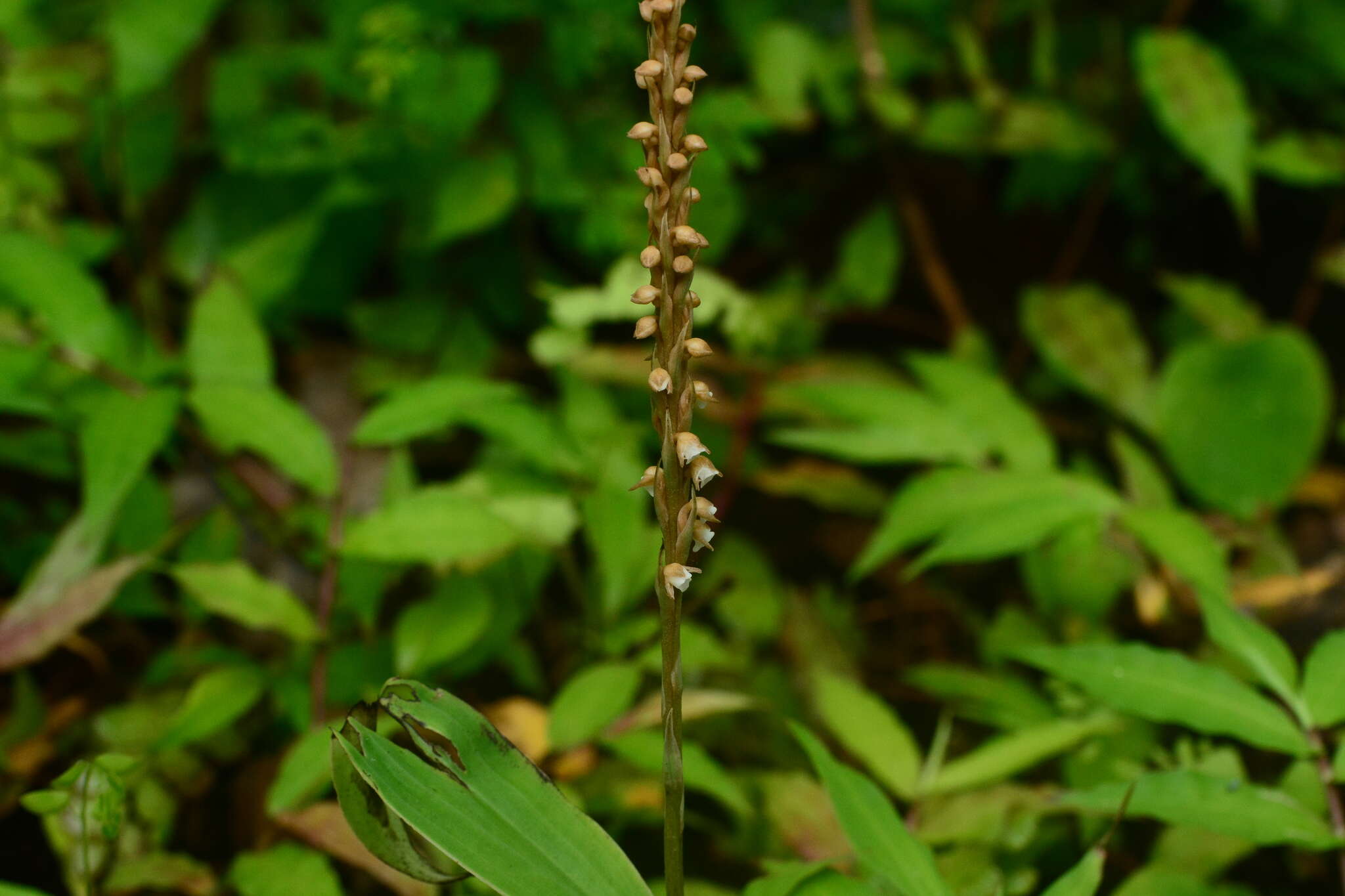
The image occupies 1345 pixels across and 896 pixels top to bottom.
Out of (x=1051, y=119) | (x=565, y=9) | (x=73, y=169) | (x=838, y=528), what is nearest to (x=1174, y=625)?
(x=838, y=528)

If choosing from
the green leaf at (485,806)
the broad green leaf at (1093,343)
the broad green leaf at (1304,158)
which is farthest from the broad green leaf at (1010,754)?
the broad green leaf at (1304,158)

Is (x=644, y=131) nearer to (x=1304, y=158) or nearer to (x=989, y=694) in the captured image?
(x=989, y=694)

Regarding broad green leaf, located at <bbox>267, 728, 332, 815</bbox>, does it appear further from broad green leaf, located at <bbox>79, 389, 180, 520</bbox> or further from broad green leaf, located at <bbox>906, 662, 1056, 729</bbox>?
broad green leaf, located at <bbox>906, 662, 1056, 729</bbox>

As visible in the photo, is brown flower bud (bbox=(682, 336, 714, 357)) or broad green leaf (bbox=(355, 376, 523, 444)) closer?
brown flower bud (bbox=(682, 336, 714, 357))

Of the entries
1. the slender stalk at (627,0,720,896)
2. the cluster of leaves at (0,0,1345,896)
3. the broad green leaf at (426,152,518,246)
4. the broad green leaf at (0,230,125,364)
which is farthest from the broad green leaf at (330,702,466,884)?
the broad green leaf at (426,152,518,246)

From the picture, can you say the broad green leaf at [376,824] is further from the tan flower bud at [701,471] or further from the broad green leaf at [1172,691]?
the broad green leaf at [1172,691]

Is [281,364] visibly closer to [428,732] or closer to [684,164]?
[428,732]
